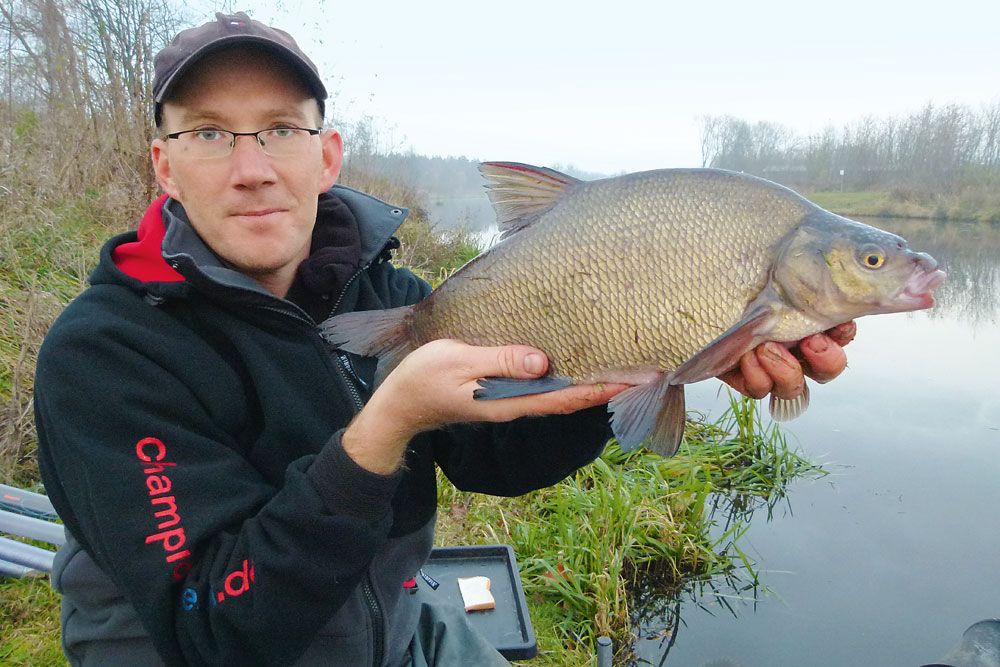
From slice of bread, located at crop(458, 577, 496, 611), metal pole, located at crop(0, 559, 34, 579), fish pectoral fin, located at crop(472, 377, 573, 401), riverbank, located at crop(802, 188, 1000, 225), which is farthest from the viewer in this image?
riverbank, located at crop(802, 188, 1000, 225)

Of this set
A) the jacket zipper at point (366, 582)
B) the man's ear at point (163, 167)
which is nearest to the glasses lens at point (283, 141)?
the man's ear at point (163, 167)

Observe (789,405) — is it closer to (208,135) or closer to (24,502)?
(208,135)

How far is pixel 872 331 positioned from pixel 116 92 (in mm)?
9873

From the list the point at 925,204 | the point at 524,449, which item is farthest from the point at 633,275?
the point at 925,204

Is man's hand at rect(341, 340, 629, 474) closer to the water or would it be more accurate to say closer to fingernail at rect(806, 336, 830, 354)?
fingernail at rect(806, 336, 830, 354)

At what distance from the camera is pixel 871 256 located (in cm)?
136

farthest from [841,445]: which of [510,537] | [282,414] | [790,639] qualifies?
[282,414]

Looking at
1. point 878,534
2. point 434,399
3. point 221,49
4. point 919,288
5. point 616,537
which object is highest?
point 221,49

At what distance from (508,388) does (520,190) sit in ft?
1.51

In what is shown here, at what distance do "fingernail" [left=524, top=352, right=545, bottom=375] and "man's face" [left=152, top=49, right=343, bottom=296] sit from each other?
0.61 m

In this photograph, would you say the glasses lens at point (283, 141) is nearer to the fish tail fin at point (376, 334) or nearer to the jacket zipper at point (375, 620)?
the fish tail fin at point (376, 334)

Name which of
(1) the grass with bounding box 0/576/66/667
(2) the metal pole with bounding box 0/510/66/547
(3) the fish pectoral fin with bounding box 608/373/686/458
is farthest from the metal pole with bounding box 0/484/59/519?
(3) the fish pectoral fin with bounding box 608/373/686/458

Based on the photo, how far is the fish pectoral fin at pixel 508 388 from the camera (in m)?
1.28

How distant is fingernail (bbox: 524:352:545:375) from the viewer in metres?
1.32
